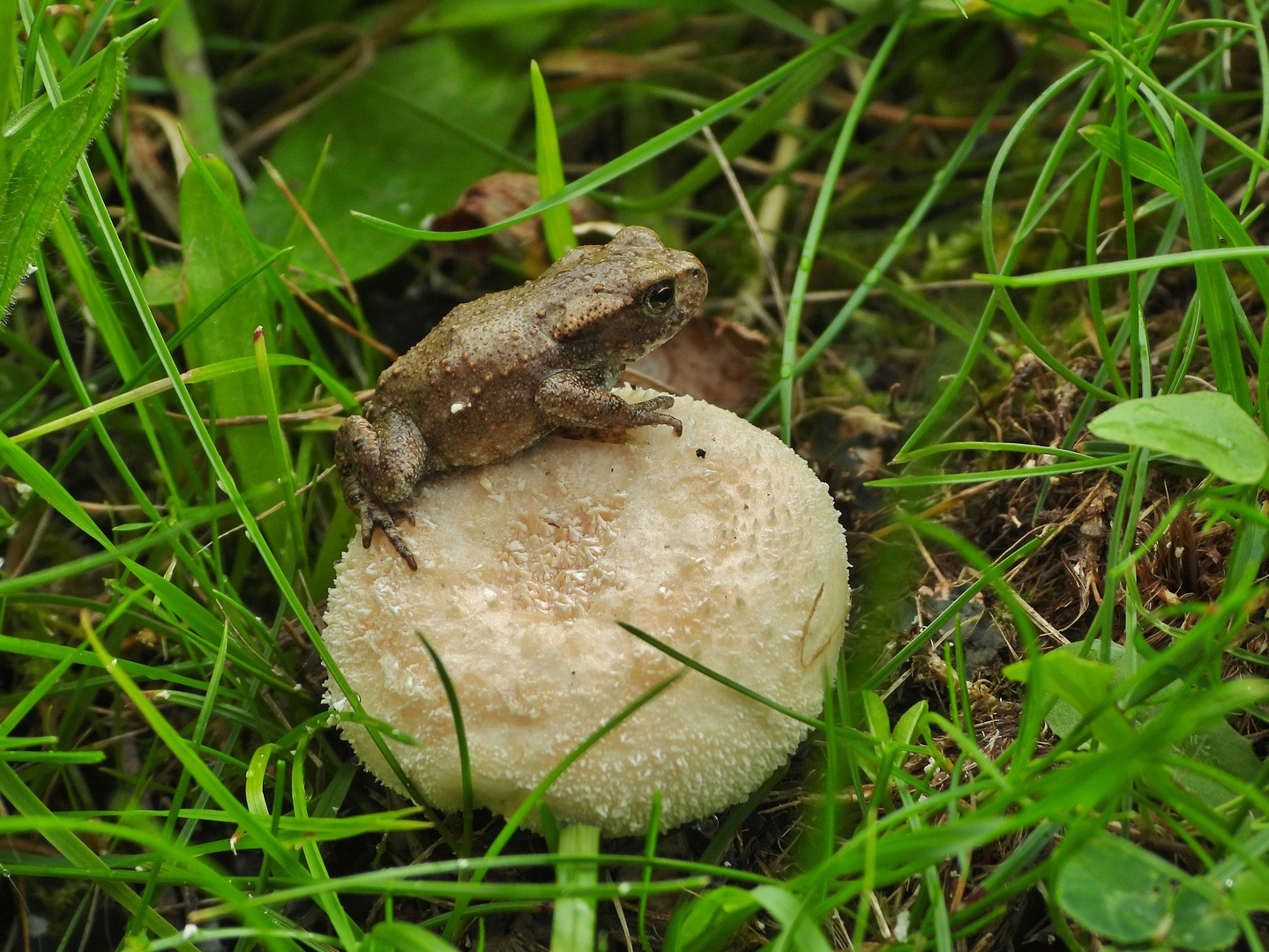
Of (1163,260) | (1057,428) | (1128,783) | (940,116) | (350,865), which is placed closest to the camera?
(1128,783)

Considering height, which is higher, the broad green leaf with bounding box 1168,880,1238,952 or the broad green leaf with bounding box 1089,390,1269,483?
the broad green leaf with bounding box 1089,390,1269,483

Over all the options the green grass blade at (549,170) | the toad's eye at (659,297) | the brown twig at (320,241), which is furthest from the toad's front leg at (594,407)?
the brown twig at (320,241)

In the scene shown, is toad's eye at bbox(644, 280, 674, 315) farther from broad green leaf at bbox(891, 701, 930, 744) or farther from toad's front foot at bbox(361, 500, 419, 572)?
broad green leaf at bbox(891, 701, 930, 744)

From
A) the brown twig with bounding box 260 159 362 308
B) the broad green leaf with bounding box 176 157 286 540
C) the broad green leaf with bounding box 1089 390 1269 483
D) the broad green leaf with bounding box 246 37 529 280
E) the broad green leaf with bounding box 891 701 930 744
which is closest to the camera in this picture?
the broad green leaf with bounding box 1089 390 1269 483

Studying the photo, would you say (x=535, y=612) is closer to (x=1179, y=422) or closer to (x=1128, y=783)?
(x=1128, y=783)

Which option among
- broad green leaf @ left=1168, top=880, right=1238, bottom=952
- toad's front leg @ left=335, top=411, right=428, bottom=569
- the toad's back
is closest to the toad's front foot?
toad's front leg @ left=335, top=411, right=428, bottom=569

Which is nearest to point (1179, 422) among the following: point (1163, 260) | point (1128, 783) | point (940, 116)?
point (1163, 260)

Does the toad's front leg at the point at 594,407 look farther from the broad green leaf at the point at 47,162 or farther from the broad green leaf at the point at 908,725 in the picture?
the broad green leaf at the point at 47,162

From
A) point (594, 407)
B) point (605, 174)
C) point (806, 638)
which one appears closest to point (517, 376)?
point (594, 407)
